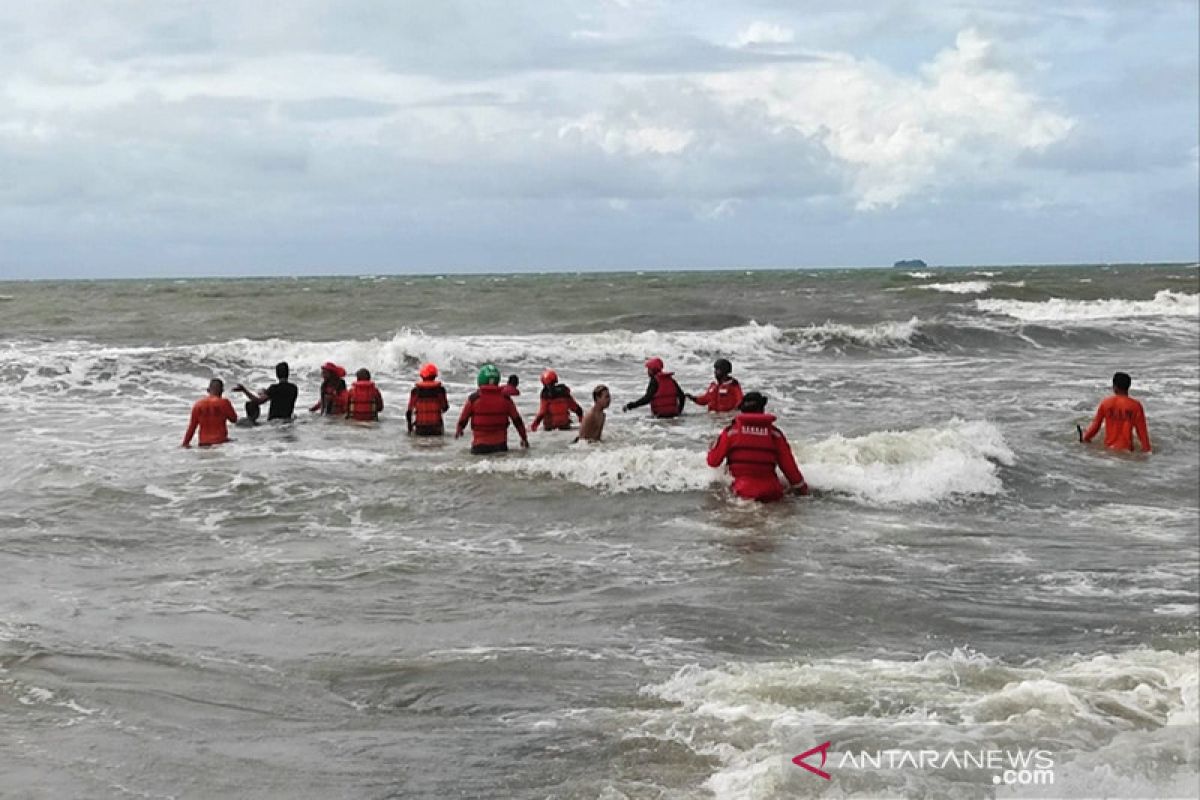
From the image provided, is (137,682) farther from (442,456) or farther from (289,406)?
(289,406)

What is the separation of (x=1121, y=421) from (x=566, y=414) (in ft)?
21.6

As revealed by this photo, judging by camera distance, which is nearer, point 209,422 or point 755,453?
point 755,453

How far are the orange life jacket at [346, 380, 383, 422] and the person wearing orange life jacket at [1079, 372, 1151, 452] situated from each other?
9043 millimetres

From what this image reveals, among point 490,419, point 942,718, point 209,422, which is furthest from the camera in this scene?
point 209,422

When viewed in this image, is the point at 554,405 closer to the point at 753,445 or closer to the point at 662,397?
the point at 662,397

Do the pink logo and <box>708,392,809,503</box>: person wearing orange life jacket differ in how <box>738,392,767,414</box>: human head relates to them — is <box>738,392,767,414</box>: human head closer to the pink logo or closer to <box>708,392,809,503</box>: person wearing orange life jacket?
<box>708,392,809,503</box>: person wearing orange life jacket

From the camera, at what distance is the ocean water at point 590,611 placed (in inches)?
192

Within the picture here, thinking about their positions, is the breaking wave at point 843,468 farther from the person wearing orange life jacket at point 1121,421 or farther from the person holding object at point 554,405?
the person holding object at point 554,405

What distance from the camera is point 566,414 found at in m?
15.3

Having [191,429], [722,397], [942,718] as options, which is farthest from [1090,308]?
[942,718]

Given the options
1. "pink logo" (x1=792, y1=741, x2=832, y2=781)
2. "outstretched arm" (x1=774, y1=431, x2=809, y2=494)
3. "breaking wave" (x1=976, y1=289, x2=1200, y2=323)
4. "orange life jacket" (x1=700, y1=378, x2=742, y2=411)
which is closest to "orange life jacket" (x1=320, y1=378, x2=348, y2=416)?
"orange life jacket" (x1=700, y1=378, x2=742, y2=411)

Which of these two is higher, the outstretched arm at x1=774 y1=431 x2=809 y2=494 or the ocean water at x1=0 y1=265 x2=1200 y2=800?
the outstretched arm at x1=774 y1=431 x2=809 y2=494

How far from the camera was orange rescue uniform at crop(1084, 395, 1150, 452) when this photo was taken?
45.8 feet

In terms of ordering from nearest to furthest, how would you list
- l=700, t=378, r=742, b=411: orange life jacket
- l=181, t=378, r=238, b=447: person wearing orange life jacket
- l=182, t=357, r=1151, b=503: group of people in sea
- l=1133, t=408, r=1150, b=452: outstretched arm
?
l=182, t=357, r=1151, b=503: group of people in sea, l=1133, t=408, r=1150, b=452: outstretched arm, l=181, t=378, r=238, b=447: person wearing orange life jacket, l=700, t=378, r=742, b=411: orange life jacket
